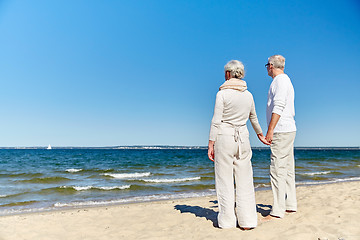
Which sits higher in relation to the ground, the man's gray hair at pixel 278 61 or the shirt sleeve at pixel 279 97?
the man's gray hair at pixel 278 61

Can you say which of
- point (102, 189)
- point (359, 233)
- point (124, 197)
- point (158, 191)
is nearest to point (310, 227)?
point (359, 233)

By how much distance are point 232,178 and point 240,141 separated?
47 cm

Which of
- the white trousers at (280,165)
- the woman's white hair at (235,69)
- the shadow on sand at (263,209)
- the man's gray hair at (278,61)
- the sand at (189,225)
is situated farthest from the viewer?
the shadow on sand at (263,209)

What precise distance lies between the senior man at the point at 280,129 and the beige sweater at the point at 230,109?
37 cm

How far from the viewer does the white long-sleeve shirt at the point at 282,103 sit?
3.40 meters

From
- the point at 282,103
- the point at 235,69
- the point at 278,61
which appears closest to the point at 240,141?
the point at 282,103

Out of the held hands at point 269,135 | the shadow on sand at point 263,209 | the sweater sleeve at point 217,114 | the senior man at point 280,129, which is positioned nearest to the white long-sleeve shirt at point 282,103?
the senior man at point 280,129

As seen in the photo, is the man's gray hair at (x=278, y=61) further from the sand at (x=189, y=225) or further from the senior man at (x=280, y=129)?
the sand at (x=189, y=225)

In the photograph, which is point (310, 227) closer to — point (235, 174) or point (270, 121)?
point (235, 174)

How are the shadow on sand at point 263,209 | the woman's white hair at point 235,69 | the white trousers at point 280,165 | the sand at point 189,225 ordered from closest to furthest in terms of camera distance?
the sand at point 189,225 → the woman's white hair at point 235,69 → the white trousers at point 280,165 → the shadow on sand at point 263,209

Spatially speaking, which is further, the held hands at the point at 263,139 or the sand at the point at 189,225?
the held hands at the point at 263,139

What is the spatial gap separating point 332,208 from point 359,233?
1.10 meters

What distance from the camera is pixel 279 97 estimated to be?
341cm

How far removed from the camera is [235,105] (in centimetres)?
327
